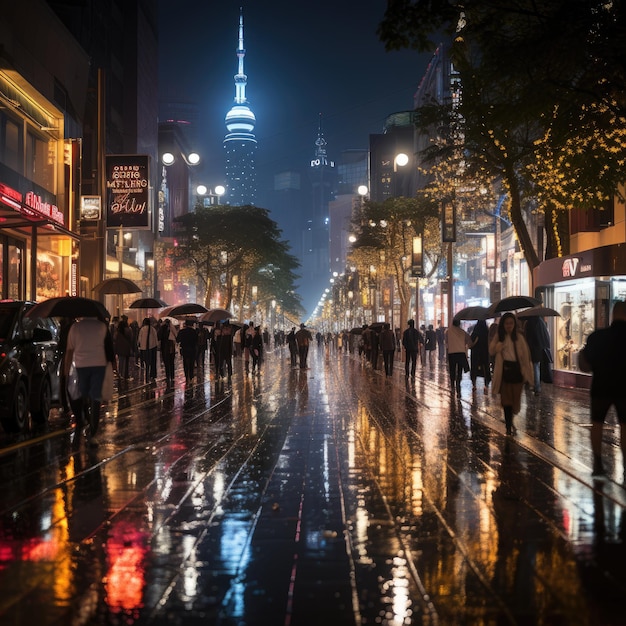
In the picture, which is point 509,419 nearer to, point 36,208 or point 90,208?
point 36,208

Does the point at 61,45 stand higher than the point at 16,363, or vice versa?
the point at 61,45

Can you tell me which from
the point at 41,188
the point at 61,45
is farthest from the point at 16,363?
the point at 61,45

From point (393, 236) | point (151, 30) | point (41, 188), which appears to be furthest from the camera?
point (151, 30)

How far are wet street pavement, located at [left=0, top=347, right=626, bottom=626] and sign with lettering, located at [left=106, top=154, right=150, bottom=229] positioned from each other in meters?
27.1

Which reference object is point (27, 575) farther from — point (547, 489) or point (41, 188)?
point (41, 188)

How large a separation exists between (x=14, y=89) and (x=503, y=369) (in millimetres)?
24406

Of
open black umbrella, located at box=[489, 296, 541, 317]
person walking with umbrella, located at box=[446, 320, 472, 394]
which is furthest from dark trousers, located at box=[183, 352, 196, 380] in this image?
open black umbrella, located at box=[489, 296, 541, 317]

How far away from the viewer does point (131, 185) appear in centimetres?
4212

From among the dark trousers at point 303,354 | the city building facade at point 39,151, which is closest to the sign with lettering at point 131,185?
the city building facade at point 39,151

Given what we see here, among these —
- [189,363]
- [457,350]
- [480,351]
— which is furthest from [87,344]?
[189,363]

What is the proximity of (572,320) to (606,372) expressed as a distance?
680 inches

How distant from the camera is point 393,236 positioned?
64.1 metres

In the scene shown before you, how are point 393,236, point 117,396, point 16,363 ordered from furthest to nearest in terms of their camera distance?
1. point 393,236
2. point 117,396
3. point 16,363

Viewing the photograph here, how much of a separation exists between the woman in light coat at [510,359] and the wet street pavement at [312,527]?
19.6 inches
